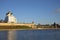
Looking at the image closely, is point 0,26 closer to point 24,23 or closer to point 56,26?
point 24,23

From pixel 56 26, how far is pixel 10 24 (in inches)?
1530

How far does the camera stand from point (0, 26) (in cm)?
9844

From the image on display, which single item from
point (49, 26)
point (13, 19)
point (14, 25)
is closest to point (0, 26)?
point (14, 25)

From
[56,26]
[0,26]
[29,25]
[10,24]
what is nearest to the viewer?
[0,26]

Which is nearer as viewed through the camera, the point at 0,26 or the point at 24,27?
the point at 0,26

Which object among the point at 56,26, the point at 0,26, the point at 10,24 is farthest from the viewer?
the point at 56,26

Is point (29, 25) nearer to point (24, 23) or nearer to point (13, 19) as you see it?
point (24, 23)

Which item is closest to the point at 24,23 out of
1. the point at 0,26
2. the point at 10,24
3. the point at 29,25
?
the point at 29,25

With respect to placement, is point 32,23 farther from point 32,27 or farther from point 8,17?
point 8,17

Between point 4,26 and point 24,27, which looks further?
point 24,27

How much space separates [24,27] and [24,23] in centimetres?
585

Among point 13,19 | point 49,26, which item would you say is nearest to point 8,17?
point 13,19

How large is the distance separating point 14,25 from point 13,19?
1070 cm

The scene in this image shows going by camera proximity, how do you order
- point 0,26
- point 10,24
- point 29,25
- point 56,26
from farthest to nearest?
1. point 56,26
2. point 29,25
3. point 10,24
4. point 0,26
